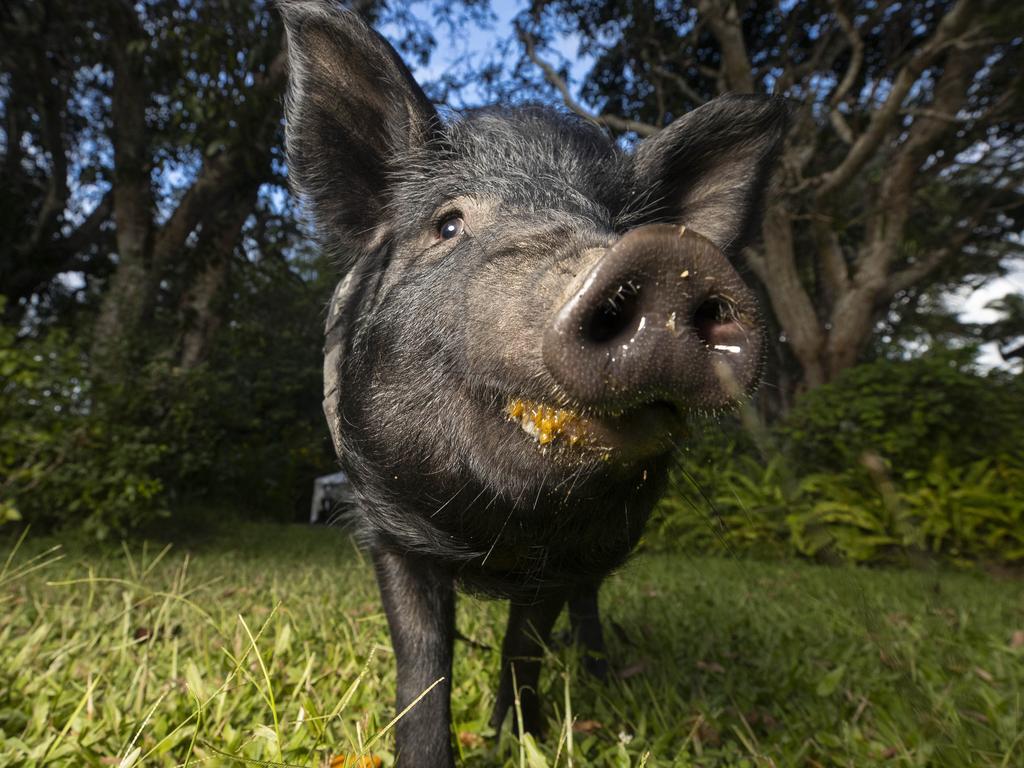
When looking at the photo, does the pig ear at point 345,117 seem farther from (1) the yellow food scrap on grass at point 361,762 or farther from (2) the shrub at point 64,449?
(2) the shrub at point 64,449

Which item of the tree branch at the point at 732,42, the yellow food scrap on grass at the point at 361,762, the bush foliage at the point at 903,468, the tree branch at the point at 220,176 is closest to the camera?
the yellow food scrap on grass at the point at 361,762

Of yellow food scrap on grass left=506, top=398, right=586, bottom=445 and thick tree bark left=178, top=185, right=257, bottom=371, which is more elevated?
thick tree bark left=178, top=185, right=257, bottom=371

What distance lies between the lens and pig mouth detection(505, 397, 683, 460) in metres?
1.11

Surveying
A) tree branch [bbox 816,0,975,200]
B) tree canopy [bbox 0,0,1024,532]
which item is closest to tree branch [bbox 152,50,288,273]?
tree canopy [bbox 0,0,1024,532]

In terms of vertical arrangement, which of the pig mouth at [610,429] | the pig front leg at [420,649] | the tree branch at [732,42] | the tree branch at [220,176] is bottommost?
the pig front leg at [420,649]

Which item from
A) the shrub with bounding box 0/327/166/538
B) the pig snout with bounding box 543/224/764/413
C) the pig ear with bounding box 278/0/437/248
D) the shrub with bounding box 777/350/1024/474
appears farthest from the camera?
the shrub with bounding box 777/350/1024/474

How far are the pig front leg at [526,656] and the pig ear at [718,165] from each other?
3.79 ft

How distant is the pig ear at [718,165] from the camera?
181 cm

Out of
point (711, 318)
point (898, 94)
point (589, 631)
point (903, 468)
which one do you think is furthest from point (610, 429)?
point (898, 94)

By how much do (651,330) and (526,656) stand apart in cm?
130

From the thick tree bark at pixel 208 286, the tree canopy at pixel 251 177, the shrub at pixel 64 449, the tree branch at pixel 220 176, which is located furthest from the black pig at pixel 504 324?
the thick tree bark at pixel 208 286

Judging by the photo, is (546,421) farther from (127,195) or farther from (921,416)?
(127,195)

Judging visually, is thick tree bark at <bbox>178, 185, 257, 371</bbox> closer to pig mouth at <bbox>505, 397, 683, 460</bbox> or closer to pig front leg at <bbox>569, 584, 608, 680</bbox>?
pig front leg at <bbox>569, 584, 608, 680</bbox>

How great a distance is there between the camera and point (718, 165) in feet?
6.39
